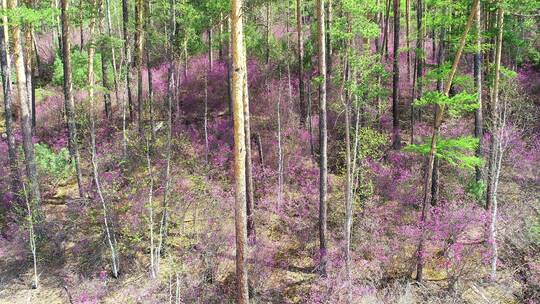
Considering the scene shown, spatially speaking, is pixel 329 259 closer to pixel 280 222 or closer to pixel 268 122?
pixel 280 222

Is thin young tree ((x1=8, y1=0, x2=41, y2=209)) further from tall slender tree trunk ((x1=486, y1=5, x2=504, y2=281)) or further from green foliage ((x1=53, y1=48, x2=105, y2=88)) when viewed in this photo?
tall slender tree trunk ((x1=486, y1=5, x2=504, y2=281))

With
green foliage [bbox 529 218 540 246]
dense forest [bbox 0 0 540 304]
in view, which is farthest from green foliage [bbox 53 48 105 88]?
green foliage [bbox 529 218 540 246]

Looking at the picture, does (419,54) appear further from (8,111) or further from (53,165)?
(53,165)

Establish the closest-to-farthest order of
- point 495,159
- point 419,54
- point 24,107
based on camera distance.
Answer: point 495,159, point 24,107, point 419,54

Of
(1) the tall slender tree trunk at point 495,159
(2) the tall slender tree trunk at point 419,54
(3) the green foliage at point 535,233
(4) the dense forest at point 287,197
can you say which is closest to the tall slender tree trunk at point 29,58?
(4) the dense forest at point 287,197

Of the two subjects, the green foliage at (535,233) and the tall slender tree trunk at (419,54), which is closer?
the green foliage at (535,233)

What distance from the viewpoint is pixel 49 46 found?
116ft

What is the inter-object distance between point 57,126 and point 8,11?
14904 millimetres

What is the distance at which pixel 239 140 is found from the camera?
32.2ft

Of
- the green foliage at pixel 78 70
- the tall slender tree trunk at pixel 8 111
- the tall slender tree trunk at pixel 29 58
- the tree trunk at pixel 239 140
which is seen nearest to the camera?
the tree trunk at pixel 239 140

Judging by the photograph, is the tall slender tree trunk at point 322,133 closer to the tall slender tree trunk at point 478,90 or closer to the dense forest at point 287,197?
the dense forest at point 287,197

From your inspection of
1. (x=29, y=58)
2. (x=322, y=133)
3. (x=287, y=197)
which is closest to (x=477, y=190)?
(x=322, y=133)

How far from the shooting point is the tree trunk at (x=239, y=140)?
9320mm

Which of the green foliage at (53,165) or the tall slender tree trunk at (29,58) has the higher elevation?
the tall slender tree trunk at (29,58)
